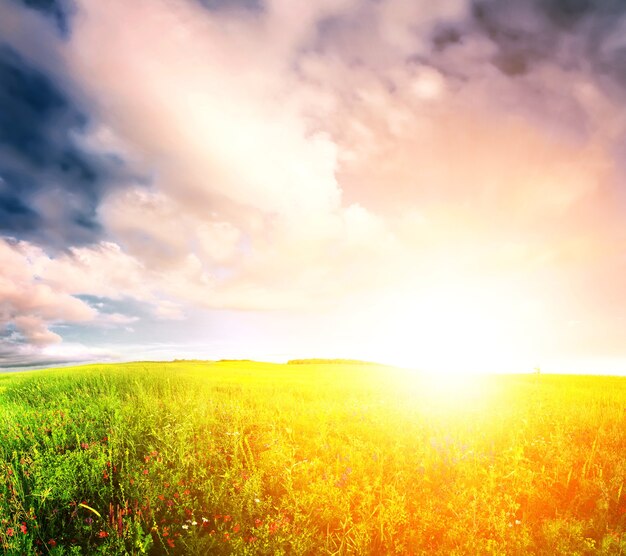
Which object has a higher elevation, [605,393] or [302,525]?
[605,393]

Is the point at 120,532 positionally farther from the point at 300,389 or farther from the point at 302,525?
the point at 300,389

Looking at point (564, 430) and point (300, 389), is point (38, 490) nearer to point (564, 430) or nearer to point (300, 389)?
point (300, 389)

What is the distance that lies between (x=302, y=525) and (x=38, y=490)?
4595 mm

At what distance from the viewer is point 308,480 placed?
23.6 feet

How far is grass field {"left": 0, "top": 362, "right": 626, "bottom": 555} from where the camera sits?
19.4 feet

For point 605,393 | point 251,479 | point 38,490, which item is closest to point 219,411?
point 251,479

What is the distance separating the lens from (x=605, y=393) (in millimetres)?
14562

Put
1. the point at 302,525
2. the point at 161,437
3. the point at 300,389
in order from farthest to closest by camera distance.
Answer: the point at 300,389 → the point at 161,437 → the point at 302,525

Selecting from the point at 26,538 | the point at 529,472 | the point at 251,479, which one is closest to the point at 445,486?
the point at 529,472

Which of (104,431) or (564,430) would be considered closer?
(104,431)

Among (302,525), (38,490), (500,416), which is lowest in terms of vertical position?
(302,525)

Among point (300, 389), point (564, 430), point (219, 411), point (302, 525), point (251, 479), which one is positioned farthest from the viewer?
point (300, 389)

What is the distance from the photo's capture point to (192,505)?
6406 millimetres

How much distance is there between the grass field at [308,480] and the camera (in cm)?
590
